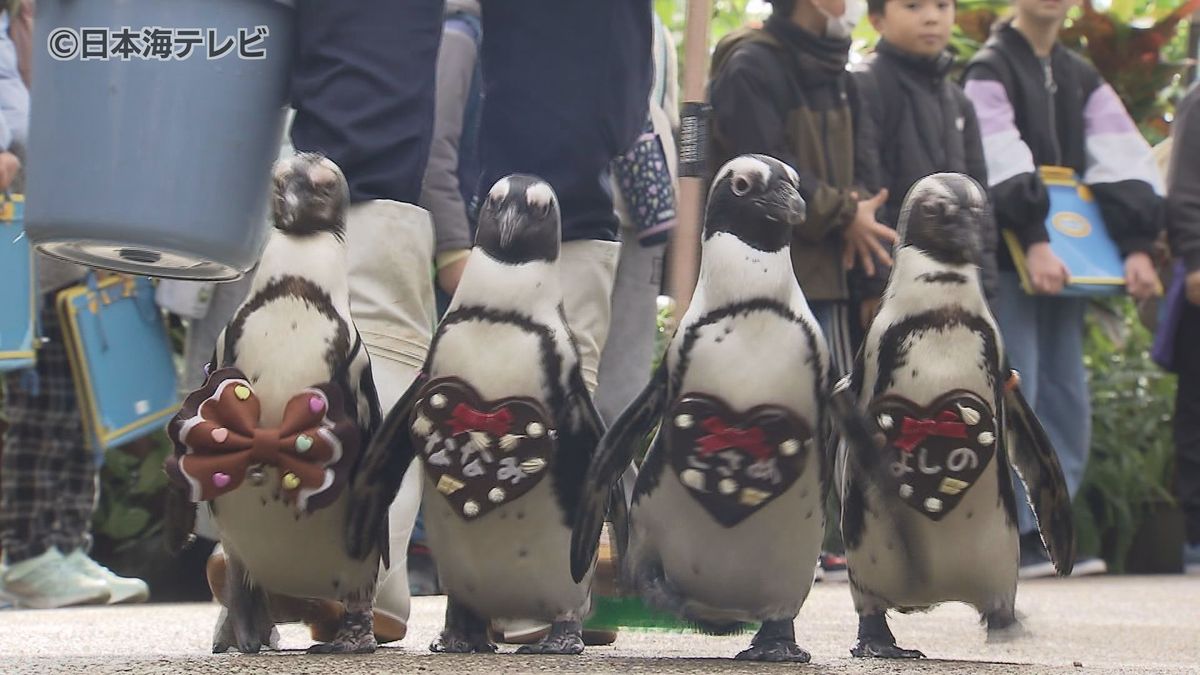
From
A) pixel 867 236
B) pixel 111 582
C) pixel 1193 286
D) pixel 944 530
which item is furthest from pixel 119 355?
pixel 1193 286

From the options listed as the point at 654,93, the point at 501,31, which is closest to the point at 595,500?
the point at 501,31

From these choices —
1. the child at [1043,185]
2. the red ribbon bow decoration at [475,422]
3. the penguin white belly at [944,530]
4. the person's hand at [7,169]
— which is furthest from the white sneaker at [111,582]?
the penguin white belly at [944,530]

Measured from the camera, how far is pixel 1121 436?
707cm

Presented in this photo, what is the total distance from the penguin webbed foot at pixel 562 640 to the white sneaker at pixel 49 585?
2.49 m

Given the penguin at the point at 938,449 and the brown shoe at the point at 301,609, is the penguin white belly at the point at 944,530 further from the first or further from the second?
the brown shoe at the point at 301,609

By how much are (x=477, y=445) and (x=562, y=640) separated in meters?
0.27

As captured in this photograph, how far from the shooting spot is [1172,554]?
6918 mm

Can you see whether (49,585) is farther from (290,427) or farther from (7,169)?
(290,427)

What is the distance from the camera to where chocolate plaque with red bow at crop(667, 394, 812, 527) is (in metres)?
2.36

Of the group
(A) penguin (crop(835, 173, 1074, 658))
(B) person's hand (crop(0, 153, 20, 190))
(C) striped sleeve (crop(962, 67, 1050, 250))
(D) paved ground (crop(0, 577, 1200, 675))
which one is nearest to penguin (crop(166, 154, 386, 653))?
(D) paved ground (crop(0, 577, 1200, 675))

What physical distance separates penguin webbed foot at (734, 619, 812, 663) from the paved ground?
3 centimetres

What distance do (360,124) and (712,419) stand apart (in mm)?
605

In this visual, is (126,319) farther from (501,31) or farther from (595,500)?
(595,500)

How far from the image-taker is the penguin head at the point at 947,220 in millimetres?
2492
